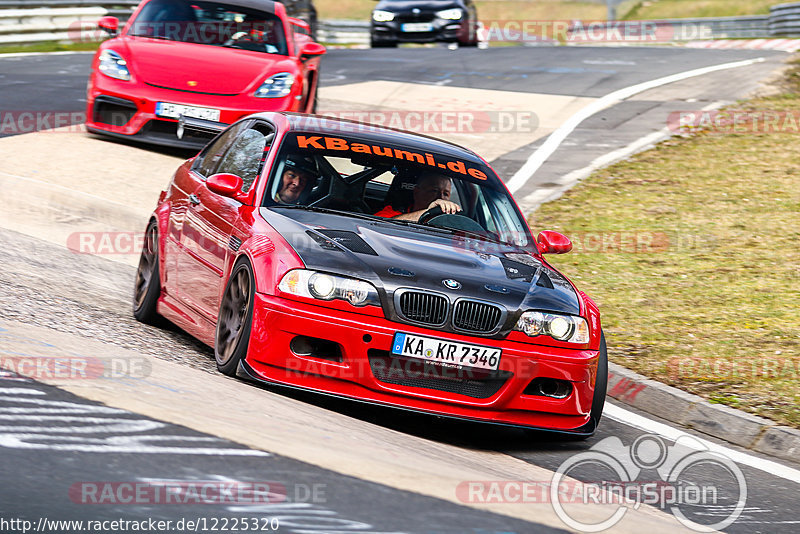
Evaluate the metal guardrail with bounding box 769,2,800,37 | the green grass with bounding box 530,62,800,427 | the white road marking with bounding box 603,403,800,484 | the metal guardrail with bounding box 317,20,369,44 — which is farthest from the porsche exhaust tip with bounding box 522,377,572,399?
the metal guardrail with bounding box 769,2,800,37

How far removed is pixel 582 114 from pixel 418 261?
12.9 metres

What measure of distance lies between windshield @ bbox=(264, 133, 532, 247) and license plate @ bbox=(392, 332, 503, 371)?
4.17 ft

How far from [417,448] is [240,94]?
7822mm

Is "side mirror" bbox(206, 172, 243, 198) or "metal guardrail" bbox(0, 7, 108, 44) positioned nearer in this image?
"side mirror" bbox(206, 172, 243, 198)

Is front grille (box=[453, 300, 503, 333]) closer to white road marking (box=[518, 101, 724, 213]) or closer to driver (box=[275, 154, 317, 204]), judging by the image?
driver (box=[275, 154, 317, 204])

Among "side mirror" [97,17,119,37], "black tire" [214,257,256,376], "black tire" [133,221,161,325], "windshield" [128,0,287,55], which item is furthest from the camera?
"side mirror" [97,17,119,37]

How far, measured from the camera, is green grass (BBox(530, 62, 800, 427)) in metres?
7.57

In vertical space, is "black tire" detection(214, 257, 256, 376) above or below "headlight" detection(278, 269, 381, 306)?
below

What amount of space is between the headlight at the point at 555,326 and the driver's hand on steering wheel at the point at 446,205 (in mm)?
1339

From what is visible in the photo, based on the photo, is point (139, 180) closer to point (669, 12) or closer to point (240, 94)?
point (240, 94)

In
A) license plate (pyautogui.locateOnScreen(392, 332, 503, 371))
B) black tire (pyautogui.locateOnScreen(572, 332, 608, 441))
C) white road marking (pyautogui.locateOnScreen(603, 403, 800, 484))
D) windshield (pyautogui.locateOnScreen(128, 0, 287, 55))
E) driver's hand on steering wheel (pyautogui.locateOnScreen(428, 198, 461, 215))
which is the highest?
windshield (pyautogui.locateOnScreen(128, 0, 287, 55))

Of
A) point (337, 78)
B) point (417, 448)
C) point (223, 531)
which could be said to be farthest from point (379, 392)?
point (337, 78)

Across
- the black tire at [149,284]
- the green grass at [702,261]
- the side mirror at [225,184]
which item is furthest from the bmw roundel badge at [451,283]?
the black tire at [149,284]

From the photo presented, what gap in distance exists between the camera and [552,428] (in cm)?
582
